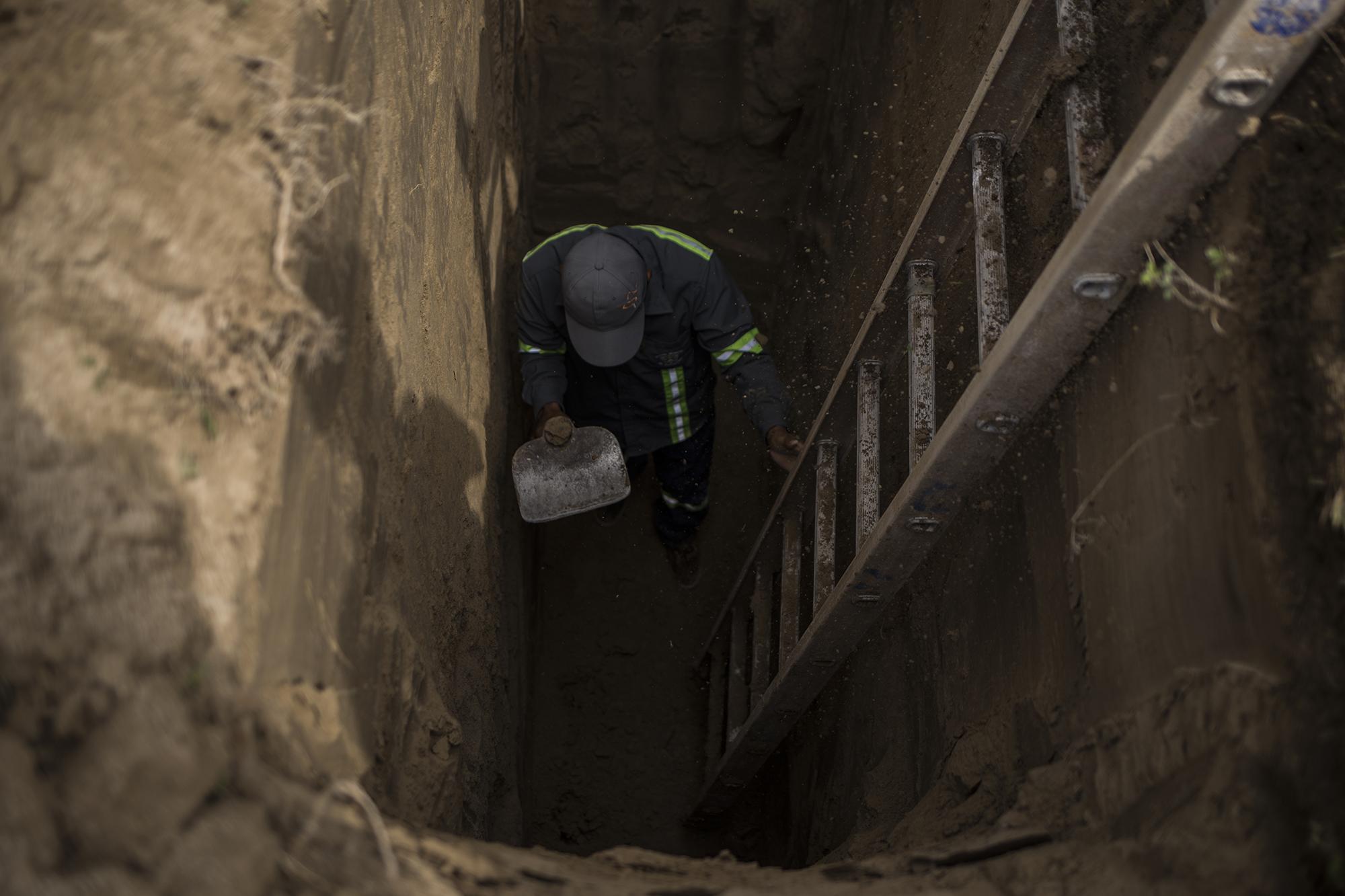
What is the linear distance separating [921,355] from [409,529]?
1.31m

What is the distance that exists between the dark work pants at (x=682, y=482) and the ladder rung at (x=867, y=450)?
4.18 ft

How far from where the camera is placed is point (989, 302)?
2084 millimetres

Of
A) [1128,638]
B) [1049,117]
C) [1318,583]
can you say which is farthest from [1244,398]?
[1049,117]

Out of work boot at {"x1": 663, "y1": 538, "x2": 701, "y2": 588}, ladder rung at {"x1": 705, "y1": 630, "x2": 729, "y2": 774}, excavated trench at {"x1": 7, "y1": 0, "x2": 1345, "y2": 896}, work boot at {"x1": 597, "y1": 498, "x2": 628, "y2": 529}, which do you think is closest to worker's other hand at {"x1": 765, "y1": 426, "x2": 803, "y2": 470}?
excavated trench at {"x1": 7, "y1": 0, "x2": 1345, "y2": 896}

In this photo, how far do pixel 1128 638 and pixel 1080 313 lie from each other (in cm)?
61

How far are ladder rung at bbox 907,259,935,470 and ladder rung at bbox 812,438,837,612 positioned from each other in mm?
587

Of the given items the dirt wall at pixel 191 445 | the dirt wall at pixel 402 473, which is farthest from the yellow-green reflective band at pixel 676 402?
the dirt wall at pixel 191 445

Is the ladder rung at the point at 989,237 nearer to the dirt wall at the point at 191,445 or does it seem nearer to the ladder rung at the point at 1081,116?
the ladder rung at the point at 1081,116

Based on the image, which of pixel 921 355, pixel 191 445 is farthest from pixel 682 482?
pixel 191 445

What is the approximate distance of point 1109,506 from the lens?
5.95ft

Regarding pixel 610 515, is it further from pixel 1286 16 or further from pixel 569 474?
pixel 1286 16

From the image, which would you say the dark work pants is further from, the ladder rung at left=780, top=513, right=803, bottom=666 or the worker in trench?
the ladder rung at left=780, top=513, right=803, bottom=666

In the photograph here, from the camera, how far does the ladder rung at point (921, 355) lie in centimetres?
234

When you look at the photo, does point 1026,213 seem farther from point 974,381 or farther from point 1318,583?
point 1318,583
